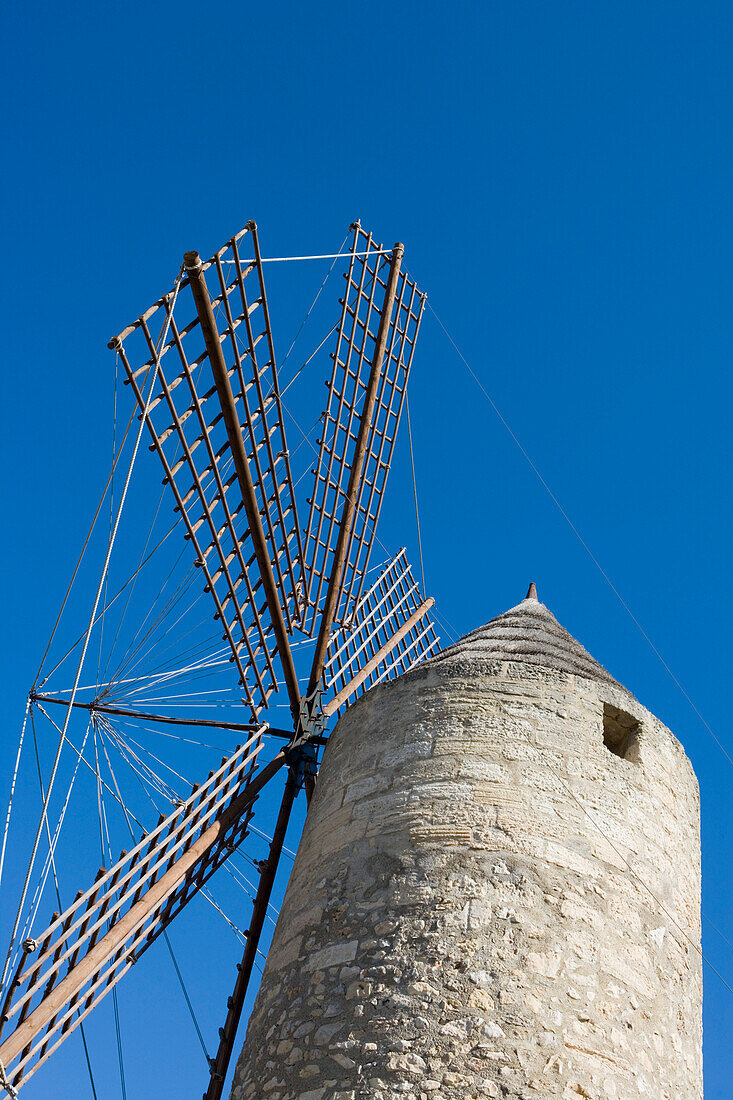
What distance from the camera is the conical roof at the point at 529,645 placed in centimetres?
500

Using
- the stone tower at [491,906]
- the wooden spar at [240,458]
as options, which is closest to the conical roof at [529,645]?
the stone tower at [491,906]

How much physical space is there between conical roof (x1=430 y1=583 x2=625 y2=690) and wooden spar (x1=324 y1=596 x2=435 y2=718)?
1803 mm

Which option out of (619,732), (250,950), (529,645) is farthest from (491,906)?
(250,950)

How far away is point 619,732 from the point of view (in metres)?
4.78

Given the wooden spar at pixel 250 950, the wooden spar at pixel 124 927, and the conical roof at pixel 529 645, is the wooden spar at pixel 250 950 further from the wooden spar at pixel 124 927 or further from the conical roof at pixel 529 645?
the conical roof at pixel 529 645

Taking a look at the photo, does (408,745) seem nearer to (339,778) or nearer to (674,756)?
(339,778)

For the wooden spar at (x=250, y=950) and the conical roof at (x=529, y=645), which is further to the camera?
the wooden spar at (x=250, y=950)

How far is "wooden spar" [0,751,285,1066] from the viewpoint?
484 cm

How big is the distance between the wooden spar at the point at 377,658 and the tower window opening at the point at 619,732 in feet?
9.23

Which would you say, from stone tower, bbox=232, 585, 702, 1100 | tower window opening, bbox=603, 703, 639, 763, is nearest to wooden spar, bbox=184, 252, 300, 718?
stone tower, bbox=232, 585, 702, 1100

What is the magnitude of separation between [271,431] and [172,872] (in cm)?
245

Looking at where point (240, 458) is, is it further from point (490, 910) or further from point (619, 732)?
point (490, 910)

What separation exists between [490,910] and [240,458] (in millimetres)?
2950

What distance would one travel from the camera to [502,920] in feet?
12.7
